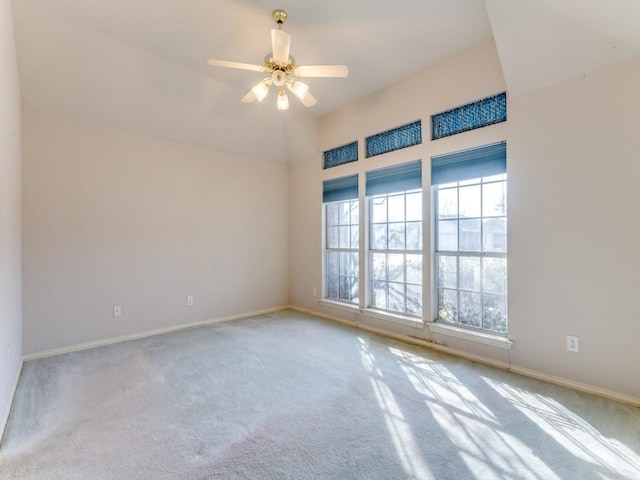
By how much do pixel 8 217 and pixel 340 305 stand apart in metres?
3.47

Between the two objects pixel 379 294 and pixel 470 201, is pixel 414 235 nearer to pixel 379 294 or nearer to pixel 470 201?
pixel 470 201

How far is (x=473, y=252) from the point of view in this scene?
304 cm

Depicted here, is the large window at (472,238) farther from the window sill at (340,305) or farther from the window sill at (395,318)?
the window sill at (340,305)

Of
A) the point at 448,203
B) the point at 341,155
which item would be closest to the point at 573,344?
the point at 448,203

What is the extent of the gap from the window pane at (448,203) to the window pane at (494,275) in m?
0.60

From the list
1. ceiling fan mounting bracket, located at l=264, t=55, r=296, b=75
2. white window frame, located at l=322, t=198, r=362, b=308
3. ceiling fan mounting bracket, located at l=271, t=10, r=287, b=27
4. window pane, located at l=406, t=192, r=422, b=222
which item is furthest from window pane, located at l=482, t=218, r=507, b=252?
ceiling fan mounting bracket, located at l=271, t=10, r=287, b=27

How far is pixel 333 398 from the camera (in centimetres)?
222

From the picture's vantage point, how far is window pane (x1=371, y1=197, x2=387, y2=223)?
154 inches

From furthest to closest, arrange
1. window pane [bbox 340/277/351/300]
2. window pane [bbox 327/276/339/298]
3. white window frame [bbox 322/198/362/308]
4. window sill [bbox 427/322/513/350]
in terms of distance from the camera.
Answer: window pane [bbox 327/276/339/298] → window pane [bbox 340/277/351/300] → white window frame [bbox 322/198/362/308] → window sill [bbox 427/322/513/350]

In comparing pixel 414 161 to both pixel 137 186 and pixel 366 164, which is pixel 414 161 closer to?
pixel 366 164

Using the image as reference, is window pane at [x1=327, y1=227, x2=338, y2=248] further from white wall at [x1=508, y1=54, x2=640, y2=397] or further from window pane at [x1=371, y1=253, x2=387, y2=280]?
white wall at [x1=508, y1=54, x2=640, y2=397]

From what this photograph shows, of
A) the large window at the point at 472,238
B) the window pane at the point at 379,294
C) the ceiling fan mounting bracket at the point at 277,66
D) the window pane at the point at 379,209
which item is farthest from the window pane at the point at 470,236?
the ceiling fan mounting bracket at the point at 277,66

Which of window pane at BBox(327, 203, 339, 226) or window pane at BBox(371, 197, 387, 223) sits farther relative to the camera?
window pane at BBox(327, 203, 339, 226)

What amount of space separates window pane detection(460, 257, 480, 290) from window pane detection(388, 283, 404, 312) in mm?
754
